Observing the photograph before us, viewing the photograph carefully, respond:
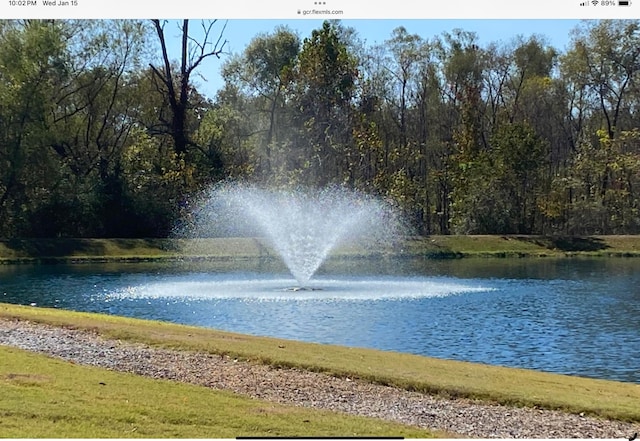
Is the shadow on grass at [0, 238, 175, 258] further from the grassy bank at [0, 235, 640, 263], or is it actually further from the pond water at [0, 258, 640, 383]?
the pond water at [0, 258, 640, 383]

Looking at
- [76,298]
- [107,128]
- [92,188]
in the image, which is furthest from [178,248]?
[76,298]

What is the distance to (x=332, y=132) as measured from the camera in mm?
63438

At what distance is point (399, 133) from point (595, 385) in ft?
199

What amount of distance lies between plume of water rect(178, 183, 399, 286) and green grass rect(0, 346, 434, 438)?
3622 centimetres

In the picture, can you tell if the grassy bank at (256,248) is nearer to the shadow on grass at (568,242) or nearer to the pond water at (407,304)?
the shadow on grass at (568,242)

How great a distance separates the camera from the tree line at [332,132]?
60.5 metres

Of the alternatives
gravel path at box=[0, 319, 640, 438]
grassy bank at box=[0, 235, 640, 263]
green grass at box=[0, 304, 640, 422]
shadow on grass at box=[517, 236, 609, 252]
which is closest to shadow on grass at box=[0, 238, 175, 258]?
grassy bank at box=[0, 235, 640, 263]

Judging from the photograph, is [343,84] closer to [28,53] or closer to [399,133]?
[399,133]

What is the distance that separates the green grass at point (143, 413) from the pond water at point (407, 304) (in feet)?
28.2

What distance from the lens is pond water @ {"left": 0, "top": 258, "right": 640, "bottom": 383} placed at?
2100 centimetres

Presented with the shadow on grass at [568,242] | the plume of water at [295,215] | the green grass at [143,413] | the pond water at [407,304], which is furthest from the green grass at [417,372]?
the shadow on grass at [568,242]

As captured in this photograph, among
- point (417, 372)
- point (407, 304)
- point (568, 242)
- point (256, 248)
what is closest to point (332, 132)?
point (256, 248)

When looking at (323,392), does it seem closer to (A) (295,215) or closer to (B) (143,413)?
(B) (143,413)

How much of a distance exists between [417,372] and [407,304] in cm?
1442
